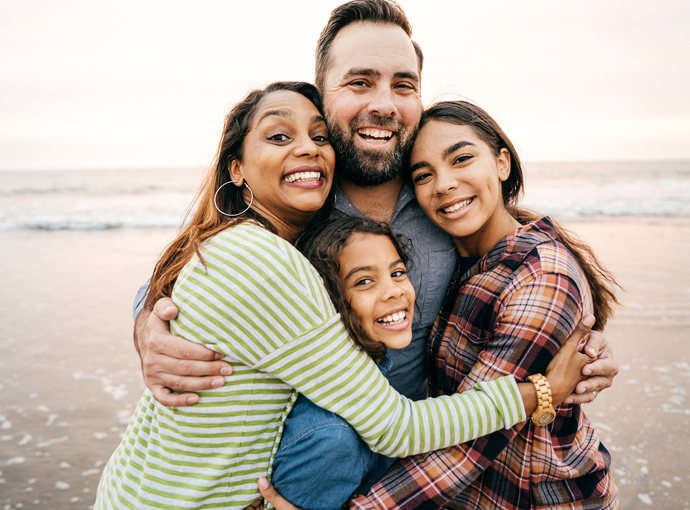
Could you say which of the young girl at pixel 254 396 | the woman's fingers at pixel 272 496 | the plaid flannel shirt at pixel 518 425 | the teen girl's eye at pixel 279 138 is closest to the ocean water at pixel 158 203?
the plaid flannel shirt at pixel 518 425

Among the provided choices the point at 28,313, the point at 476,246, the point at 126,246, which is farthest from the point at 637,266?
the point at 126,246

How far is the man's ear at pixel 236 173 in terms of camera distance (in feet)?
7.57

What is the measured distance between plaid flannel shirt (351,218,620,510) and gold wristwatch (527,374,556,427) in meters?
0.05

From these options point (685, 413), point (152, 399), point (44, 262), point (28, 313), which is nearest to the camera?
point (152, 399)

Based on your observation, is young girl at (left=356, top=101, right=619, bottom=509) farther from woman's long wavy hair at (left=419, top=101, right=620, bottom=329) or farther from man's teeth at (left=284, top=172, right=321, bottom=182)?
man's teeth at (left=284, top=172, right=321, bottom=182)

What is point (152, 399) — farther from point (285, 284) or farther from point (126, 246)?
point (126, 246)

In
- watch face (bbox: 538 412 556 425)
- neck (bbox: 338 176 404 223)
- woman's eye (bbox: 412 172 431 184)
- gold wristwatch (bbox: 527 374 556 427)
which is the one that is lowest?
watch face (bbox: 538 412 556 425)

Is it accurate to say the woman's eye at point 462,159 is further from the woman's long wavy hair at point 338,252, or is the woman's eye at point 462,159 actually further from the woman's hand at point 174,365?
the woman's hand at point 174,365

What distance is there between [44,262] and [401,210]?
9.64m

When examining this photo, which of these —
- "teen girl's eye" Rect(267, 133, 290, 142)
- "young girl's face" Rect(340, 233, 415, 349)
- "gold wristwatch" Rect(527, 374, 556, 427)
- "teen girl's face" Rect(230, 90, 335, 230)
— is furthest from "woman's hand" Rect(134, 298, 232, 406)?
"gold wristwatch" Rect(527, 374, 556, 427)

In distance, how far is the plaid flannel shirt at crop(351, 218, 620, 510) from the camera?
70.8 inches

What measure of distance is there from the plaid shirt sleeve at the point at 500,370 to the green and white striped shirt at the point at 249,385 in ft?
0.83

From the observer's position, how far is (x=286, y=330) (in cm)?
145

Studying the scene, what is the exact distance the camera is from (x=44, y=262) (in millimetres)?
9289
